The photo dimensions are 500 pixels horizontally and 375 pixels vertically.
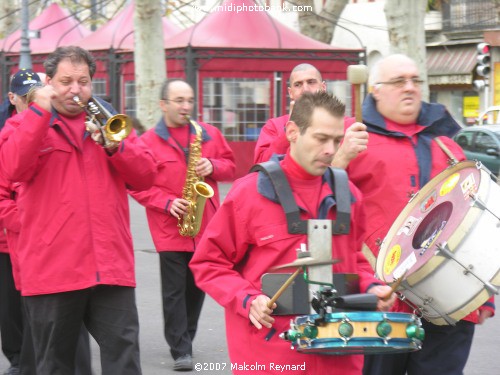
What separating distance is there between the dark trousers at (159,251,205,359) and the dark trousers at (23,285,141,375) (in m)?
2.33

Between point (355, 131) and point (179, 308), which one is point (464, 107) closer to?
point (179, 308)

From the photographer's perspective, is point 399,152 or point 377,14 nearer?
point 399,152

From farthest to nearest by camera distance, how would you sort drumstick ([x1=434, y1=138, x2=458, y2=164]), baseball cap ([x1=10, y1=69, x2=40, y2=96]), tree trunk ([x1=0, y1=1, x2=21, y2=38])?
1. tree trunk ([x1=0, y1=1, x2=21, y2=38])
2. baseball cap ([x1=10, y1=69, x2=40, y2=96])
3. drumstick ([x1=434, y1=138, x2=458, y2=164])

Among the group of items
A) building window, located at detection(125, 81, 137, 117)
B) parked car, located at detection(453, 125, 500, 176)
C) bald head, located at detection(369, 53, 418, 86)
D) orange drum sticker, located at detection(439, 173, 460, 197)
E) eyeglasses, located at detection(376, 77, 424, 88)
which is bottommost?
parked car, located at detection(453, 125, 500, 176)

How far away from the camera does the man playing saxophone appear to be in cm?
744

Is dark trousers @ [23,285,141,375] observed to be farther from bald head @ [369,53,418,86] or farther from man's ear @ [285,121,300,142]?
bald head @ [369,53,418,86]

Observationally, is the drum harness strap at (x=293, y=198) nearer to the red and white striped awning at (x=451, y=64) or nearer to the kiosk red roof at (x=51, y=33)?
the kiosk red roof at (x=51, y=33)

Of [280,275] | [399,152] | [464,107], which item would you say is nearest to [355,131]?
[399,152]

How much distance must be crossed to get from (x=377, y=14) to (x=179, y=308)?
30612 millimetres

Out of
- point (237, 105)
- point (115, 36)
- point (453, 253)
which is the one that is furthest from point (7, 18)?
point (453, 253)

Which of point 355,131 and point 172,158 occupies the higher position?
point 355,131

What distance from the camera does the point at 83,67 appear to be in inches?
199

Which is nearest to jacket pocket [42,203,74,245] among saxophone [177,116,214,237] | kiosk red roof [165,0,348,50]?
saxophone [177,116,214,237]

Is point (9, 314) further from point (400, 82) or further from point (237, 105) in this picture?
point (237, 105)
